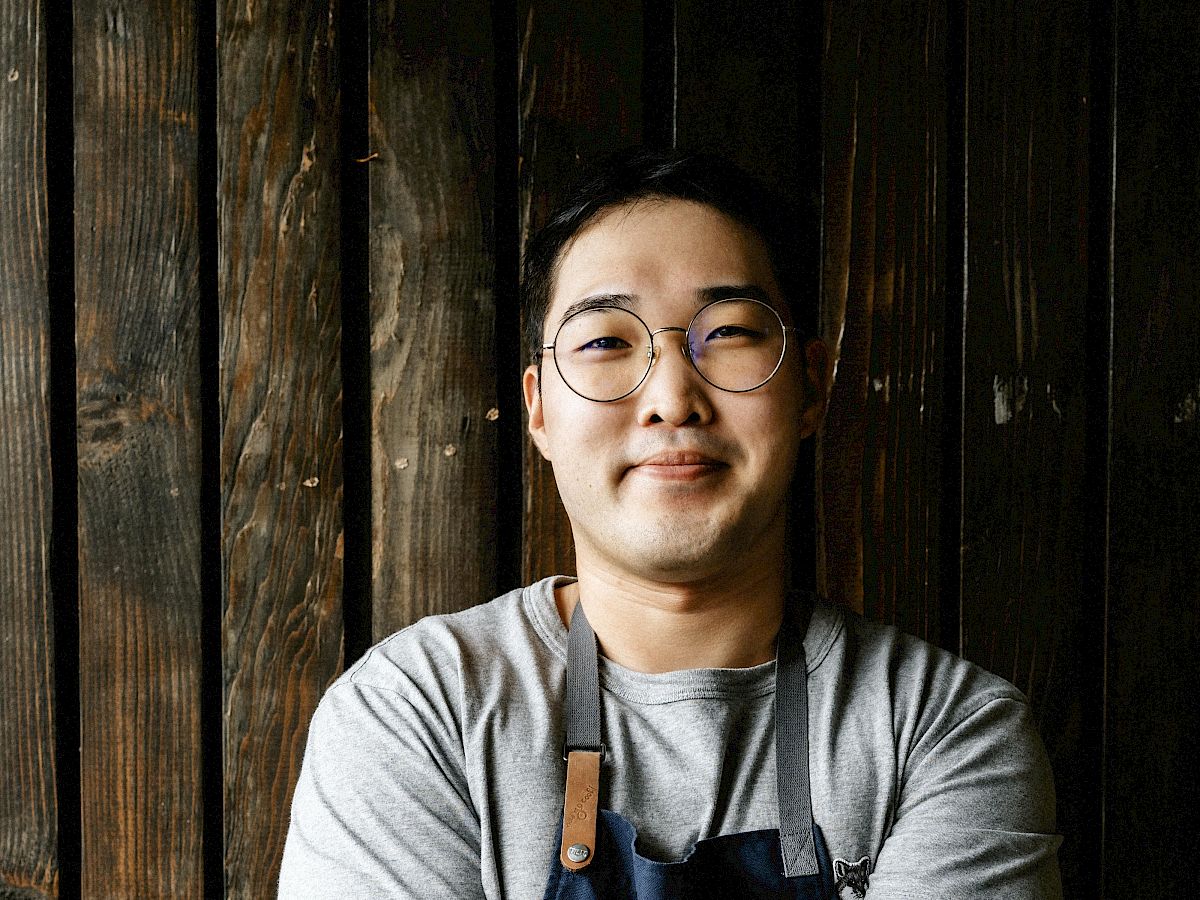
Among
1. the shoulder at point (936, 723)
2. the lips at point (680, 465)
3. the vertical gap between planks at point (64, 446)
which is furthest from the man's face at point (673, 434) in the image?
the vertical gap between planks at point (64, 446)

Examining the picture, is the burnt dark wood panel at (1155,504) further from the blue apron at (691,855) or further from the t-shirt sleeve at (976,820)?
the blue apron at (691,855)

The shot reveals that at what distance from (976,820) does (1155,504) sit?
80cm

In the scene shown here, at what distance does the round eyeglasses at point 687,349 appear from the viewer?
3.58ft

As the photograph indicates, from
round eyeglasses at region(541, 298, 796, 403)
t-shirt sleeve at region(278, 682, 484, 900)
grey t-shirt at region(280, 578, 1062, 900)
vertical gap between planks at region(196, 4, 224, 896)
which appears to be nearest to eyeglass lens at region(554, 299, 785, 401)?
round eyeglasses at region(541, 298, 796, 403)

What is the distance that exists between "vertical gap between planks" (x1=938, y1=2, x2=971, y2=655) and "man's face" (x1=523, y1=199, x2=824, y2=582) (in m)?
0.48

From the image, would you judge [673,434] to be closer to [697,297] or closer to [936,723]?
[697,297]

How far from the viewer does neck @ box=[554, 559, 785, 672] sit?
1.16 metres

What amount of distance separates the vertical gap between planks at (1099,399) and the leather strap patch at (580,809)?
965 mm

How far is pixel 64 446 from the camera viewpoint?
1.45 meters

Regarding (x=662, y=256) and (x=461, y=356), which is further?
(x=461, y=356)

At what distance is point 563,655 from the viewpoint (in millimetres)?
1177

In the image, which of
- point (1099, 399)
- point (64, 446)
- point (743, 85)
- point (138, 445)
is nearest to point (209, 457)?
point (138, 445)

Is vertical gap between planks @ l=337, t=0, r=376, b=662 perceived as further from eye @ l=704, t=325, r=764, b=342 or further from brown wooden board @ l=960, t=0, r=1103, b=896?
brown wooden board @ l=960, t=0, r=1103, b=896

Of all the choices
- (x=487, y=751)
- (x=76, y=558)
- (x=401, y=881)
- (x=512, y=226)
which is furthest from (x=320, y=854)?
(x=512, y=226)
